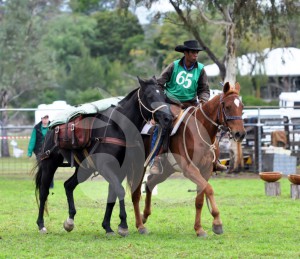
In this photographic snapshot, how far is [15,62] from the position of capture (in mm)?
38906

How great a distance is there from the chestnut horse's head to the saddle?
75.1 inches

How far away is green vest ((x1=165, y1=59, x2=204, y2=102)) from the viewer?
11.7m

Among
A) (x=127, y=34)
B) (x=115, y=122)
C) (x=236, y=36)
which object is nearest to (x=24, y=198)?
(x=115, y=122)

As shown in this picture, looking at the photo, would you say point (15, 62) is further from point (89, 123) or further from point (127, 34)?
point (127, 34)

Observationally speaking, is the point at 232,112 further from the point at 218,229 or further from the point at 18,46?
the point at 18,46

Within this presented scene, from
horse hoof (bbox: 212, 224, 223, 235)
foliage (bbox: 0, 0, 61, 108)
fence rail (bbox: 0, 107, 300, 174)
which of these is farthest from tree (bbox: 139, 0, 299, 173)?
horse hoof (bbox: 212, 224, 223, 235)

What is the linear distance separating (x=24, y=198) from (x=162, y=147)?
700 centimetres

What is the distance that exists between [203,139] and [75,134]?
1852 mm

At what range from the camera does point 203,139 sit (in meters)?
11.2

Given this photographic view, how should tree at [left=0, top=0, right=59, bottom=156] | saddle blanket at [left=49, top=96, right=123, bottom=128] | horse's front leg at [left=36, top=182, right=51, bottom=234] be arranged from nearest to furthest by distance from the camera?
1. saddle blanket at [left=49, top=96, right=123, bottom=128]
2. horse's front leg at [left=36, top=182, right=51, bottom=234]
3. tree at [left=0, top=0, right=59, bottom=156]

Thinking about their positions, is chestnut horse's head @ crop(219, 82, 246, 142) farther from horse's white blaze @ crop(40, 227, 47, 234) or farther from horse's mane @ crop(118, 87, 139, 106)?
horse's white blaze @ crop(40, 227, 47, 234)

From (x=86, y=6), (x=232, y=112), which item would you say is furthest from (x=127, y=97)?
(x=86, y=6)

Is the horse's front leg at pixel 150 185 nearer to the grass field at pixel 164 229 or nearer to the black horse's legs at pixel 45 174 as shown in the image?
the grass field at pixel 164 229

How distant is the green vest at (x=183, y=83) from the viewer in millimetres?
11727
